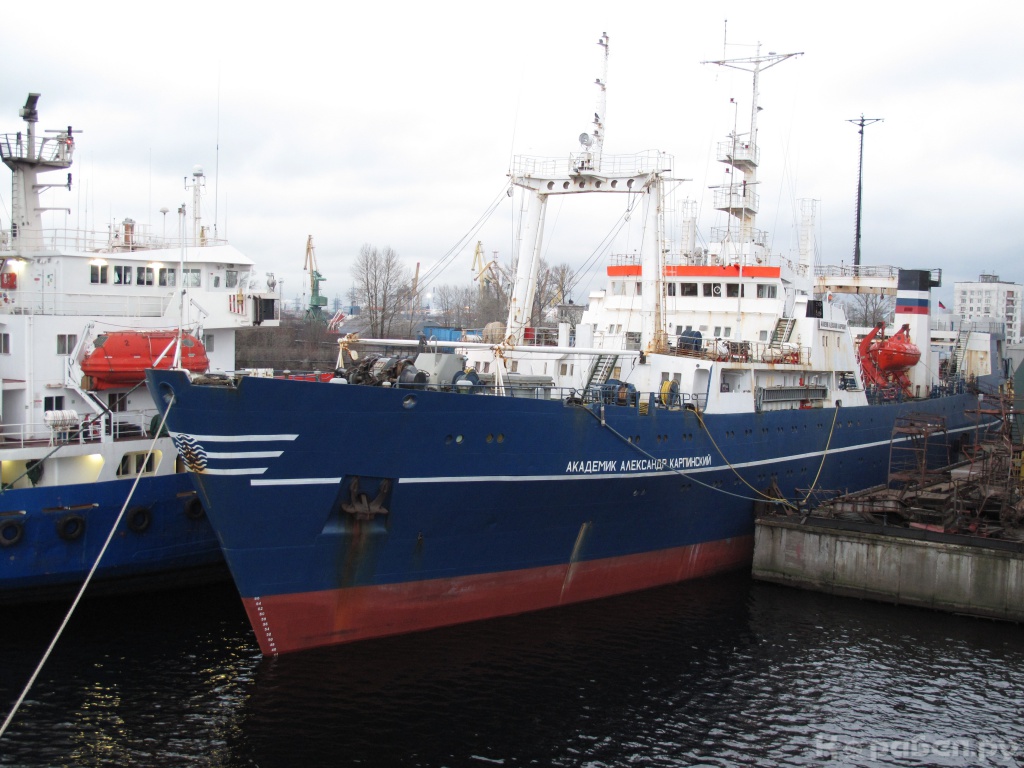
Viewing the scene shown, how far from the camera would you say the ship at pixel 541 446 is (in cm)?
1436

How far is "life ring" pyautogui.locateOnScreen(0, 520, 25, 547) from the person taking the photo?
17.1m

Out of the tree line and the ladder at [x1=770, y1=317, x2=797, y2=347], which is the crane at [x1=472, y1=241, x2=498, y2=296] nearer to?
the tree line

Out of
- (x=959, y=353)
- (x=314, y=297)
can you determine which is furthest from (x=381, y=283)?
(x=959, y=353)

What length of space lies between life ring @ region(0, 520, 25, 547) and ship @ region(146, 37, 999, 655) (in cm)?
510

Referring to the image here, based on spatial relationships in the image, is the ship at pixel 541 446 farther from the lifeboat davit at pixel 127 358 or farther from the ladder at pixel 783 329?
the lifeboat davit at pixel 127 358

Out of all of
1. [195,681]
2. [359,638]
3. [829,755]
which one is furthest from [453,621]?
[829,755]

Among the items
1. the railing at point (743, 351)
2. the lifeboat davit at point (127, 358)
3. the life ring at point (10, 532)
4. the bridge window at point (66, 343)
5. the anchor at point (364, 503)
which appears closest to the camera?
the anchor at point (364, 503)

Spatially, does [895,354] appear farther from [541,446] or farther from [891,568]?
[541,446]

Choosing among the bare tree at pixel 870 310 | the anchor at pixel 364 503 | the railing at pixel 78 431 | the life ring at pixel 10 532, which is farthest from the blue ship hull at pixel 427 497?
the bare tree at pixel 870 310

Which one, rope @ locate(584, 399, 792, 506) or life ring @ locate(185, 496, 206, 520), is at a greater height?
rope @ locate(584, 399, 792, 506)

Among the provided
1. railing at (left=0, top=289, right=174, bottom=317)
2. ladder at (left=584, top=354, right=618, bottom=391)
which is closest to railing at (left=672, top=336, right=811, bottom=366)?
ladder at (left=584, top=354, right=618, bottom=391)

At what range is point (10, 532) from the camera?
17141mm

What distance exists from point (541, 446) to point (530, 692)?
14.6ft

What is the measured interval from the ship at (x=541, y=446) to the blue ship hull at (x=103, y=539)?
15.1 feet
